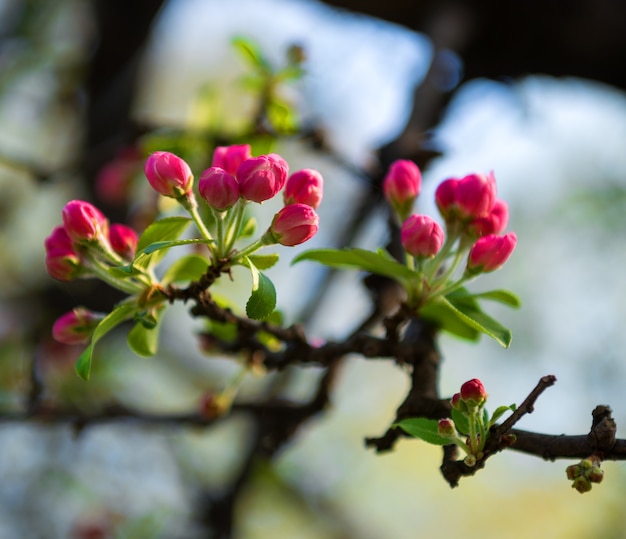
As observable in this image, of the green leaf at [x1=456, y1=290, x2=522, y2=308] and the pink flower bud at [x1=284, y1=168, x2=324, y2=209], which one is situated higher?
the pink flower bud at [x1=284, y1=168, x2=324, y2=209]

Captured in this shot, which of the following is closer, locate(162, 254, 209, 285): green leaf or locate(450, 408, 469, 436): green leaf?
locate(450, 408, 469, 436): green leaf

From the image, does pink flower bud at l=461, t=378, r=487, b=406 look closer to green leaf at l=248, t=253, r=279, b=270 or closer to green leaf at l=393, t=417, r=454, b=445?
green leaf at l=393, t=417, r=454, b=445

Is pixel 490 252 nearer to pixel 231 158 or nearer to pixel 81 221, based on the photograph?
pixel 231 158

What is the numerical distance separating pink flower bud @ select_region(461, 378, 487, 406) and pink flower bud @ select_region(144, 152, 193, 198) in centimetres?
43

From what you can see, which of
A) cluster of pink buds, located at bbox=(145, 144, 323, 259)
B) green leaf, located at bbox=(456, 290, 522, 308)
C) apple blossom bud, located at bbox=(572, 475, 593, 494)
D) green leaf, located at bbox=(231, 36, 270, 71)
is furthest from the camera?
green leaf, located at bbox=(231, 36, 270, 71)

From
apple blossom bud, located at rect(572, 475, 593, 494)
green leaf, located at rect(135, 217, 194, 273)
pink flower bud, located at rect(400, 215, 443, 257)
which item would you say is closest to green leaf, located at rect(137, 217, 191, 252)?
green leaf, located at rect(135, 217, 194, 273)

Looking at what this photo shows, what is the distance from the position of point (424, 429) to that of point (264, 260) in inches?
11.1

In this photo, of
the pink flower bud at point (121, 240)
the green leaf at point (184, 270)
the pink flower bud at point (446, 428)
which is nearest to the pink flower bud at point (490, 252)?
the pink flower bud at point (446, 428)

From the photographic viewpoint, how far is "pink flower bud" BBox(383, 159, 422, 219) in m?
1.10

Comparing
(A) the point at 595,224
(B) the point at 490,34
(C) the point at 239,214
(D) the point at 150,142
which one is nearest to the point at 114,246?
(C) the point at 239,214

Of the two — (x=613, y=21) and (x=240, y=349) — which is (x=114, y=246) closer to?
(x=240, y=349)

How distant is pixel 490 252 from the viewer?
3.14ft

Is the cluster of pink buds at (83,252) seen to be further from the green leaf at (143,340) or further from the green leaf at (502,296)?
the green leaf at (502,296)

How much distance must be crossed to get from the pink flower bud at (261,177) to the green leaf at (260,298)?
0.08m
